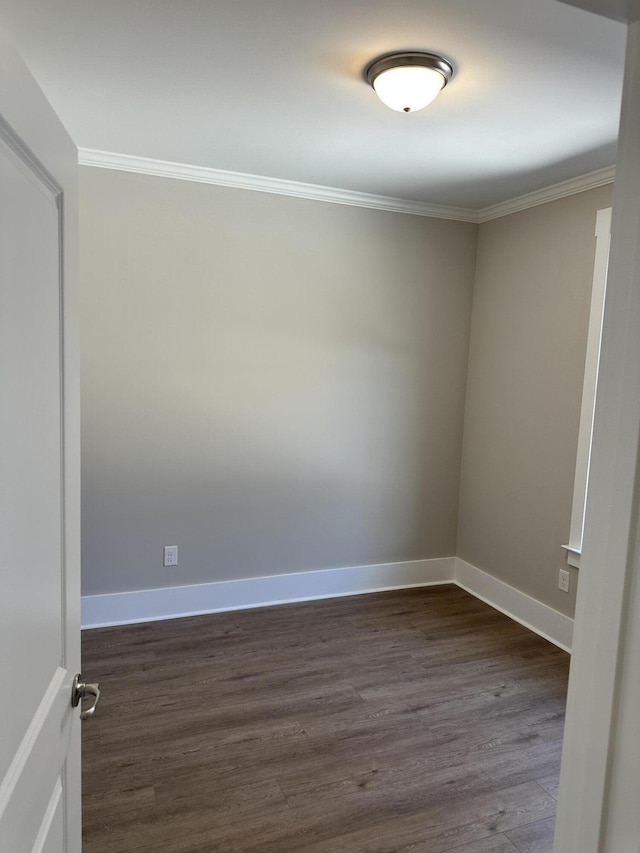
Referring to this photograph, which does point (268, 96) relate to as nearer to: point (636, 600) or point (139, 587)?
point (636, 600)

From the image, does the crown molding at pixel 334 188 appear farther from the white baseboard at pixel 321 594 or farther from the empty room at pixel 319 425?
the white baseboard at pixel 321 594

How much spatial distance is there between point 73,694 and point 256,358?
98.2 inches

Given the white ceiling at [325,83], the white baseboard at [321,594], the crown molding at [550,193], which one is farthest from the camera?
the white baseboard at [321,594]

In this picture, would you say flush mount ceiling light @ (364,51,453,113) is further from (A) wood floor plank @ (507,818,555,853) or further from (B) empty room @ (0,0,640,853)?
(A) wood floor plank @ (507,818,555,853)

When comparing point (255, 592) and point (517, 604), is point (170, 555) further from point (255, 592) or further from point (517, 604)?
point (517, 604)

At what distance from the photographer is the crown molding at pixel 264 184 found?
3.00 m

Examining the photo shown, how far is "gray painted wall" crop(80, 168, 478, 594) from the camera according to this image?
3.16 meters

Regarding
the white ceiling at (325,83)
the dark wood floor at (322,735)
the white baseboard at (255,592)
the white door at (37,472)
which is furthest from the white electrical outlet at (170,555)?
the white door at (37,472)

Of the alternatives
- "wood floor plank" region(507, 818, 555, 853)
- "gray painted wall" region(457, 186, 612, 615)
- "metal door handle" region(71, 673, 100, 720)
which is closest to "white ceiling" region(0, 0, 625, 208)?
"gray painted wall" region(457, 186, 612, 615)

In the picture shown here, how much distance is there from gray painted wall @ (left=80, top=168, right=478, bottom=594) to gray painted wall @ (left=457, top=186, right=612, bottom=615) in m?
0.16

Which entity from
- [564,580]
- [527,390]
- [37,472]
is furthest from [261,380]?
[37,472]

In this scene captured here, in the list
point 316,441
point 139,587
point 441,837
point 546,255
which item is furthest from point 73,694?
point 546,255

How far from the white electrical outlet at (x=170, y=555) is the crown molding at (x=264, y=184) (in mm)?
2035

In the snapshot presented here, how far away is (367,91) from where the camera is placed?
2.14m
